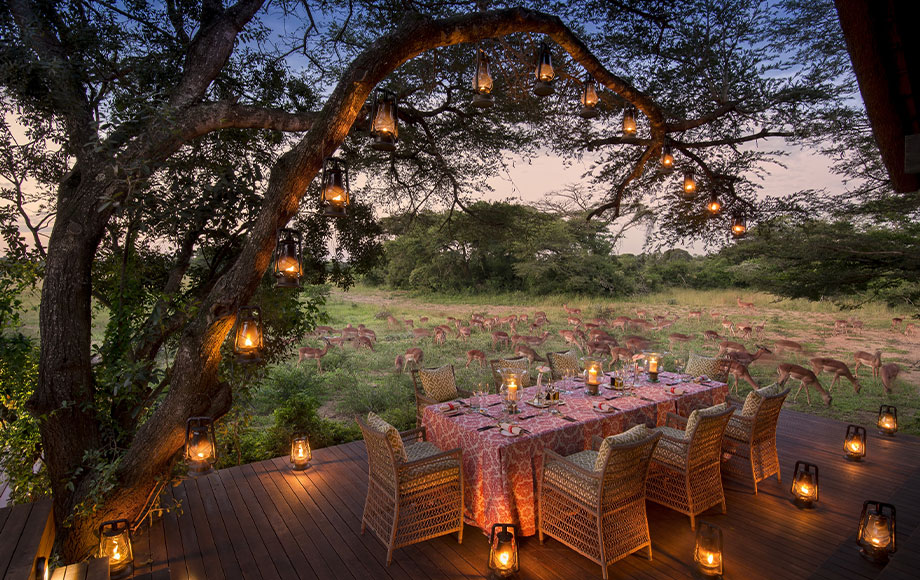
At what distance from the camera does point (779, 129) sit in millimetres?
5266

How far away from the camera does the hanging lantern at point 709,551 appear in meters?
2.75

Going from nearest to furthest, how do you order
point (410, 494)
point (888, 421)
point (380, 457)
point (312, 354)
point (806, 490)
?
point (410, 494) < point (380, 457) < point (806, 490) < point (888, 421) < point (312, 354)

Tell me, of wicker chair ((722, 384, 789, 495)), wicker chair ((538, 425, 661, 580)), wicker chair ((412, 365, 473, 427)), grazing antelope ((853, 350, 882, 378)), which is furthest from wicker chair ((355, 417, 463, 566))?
grazing antelope ((853, 350, 882, 378))

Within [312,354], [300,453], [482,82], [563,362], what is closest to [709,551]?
[482,82]

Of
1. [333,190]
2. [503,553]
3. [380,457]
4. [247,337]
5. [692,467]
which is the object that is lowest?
[503,553]

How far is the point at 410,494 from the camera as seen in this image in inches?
125

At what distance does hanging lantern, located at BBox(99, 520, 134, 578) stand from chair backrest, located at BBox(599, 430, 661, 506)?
10.2 ft

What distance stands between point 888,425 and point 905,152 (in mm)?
5604

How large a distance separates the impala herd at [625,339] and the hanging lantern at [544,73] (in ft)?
17.1

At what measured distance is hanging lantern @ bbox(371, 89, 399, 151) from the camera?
2.51m

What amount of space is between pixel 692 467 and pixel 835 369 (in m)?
5.09

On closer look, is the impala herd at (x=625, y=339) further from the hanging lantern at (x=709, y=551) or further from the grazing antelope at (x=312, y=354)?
the hanging lantern at (x=709, y=551)

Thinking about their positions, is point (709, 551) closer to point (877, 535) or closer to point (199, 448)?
point (877, 535)

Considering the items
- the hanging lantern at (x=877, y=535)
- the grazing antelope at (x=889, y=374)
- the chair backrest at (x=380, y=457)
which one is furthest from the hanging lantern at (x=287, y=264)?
the grazing antelope at (x=889, y=374)
